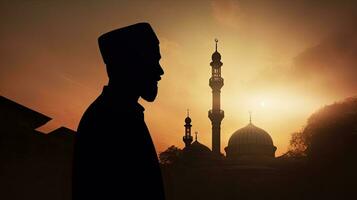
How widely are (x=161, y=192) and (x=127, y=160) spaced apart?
28cm

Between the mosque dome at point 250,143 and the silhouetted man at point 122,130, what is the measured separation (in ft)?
140

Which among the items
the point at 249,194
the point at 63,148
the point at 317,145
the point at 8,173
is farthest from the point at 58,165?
the point at 317,145

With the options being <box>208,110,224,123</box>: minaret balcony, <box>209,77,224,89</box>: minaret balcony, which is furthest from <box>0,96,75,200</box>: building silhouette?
<box>209,77,224,89</box>: minaret balcony

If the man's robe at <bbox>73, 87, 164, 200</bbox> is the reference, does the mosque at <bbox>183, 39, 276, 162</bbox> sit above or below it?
above

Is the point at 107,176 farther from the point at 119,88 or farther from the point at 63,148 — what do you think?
the point at 63,148

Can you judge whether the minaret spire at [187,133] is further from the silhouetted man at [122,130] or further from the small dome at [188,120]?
the silhouetted man at [122,130]

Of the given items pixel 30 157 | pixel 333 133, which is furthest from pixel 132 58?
pixel 333 133

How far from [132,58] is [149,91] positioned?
8.5 inches

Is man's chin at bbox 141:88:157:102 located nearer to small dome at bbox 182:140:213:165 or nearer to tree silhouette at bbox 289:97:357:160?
tree silhouette at bbox 289:97:357:160

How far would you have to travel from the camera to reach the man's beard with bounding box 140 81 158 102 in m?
2.57

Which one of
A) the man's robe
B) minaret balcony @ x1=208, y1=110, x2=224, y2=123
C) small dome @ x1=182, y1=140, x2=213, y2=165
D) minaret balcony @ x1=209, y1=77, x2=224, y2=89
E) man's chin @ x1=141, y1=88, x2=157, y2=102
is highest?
minaret balcony @ x1=209, y1=77, x2=224, y2=89

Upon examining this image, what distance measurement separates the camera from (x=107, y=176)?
2143 mm

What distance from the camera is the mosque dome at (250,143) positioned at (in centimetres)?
4453

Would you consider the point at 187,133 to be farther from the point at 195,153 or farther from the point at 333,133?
the point at 333,133
